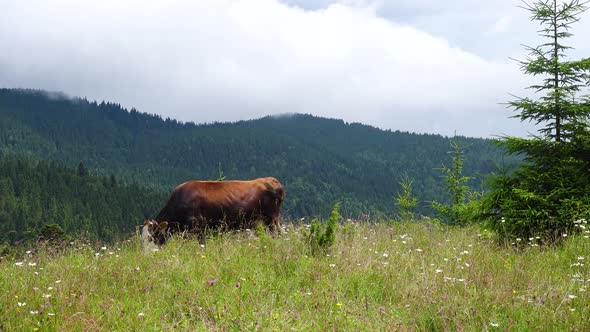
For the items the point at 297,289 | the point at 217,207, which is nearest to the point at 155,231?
the point at 217,207

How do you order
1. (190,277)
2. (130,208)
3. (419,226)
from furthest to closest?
(130,208) < (419,226) < (190,277)

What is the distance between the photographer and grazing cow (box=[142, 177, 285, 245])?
1276 cm

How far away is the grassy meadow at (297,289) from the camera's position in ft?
17.2

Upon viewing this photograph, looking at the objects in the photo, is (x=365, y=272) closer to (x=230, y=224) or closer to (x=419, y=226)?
(x=419, y=226)

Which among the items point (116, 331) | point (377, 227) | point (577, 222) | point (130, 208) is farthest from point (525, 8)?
point (130, 208)

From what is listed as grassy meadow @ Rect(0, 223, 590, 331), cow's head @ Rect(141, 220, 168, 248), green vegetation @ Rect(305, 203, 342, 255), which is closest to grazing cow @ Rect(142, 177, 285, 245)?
cow's head @ Rect(141, 220, 168, 248)

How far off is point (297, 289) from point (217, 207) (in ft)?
22.8

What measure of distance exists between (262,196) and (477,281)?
27.4 feet

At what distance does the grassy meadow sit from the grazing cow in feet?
12.5

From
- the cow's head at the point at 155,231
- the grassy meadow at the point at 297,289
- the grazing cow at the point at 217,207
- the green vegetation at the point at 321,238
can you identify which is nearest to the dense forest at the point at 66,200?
the grazing cow at the point at 217,207

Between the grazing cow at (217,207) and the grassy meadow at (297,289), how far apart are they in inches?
150

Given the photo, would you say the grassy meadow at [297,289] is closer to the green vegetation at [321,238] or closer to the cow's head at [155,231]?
the green vegetation at [321,238]

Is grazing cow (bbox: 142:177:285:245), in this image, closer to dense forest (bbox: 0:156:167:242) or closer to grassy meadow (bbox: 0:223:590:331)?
grassy meadow (bbox: 0:223:590:331)

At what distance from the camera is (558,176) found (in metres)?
9.84
